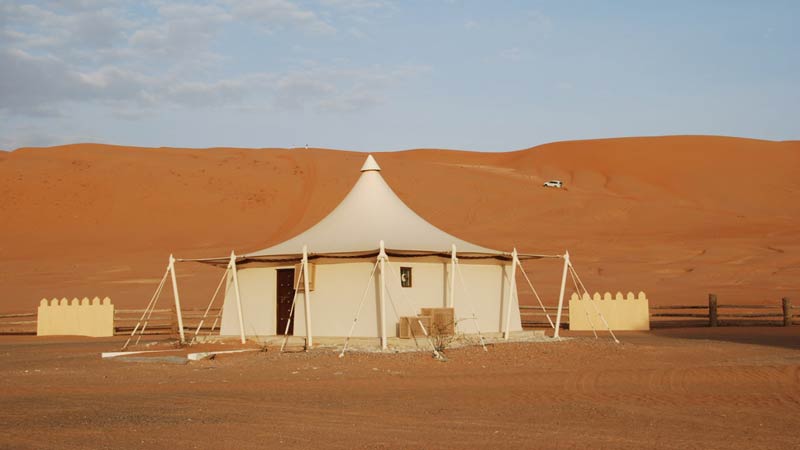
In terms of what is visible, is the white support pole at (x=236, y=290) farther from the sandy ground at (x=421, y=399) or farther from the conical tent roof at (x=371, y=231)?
the sandy ground at (x=421, y=399)

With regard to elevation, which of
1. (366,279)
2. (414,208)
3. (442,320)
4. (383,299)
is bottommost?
(442,320)

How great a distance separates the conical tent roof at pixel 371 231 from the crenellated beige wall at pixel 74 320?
8.83 metres

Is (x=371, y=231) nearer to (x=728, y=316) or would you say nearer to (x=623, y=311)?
(x=623, y=311)

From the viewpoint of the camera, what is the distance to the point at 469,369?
1753cm

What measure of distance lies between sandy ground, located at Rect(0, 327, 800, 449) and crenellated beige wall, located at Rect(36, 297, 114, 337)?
853cm

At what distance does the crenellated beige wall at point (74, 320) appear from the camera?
99.1 ft

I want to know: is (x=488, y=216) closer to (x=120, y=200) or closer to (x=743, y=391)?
(x=120, y=200)

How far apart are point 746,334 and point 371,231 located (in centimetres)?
1091

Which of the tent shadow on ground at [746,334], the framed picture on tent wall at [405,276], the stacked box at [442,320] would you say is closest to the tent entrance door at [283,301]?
the framed picture on tent wall at [405,276]

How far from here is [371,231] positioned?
23.0 m

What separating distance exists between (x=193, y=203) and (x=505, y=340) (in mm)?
41429

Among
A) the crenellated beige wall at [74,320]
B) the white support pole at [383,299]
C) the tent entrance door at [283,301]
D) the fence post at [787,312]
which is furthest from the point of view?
the crenellated beige wall at [74,320]

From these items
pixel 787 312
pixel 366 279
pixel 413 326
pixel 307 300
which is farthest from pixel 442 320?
pixel 787 312

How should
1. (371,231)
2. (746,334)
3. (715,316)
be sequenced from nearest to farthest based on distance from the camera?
(371,231)
(746,334)
(715,316)
